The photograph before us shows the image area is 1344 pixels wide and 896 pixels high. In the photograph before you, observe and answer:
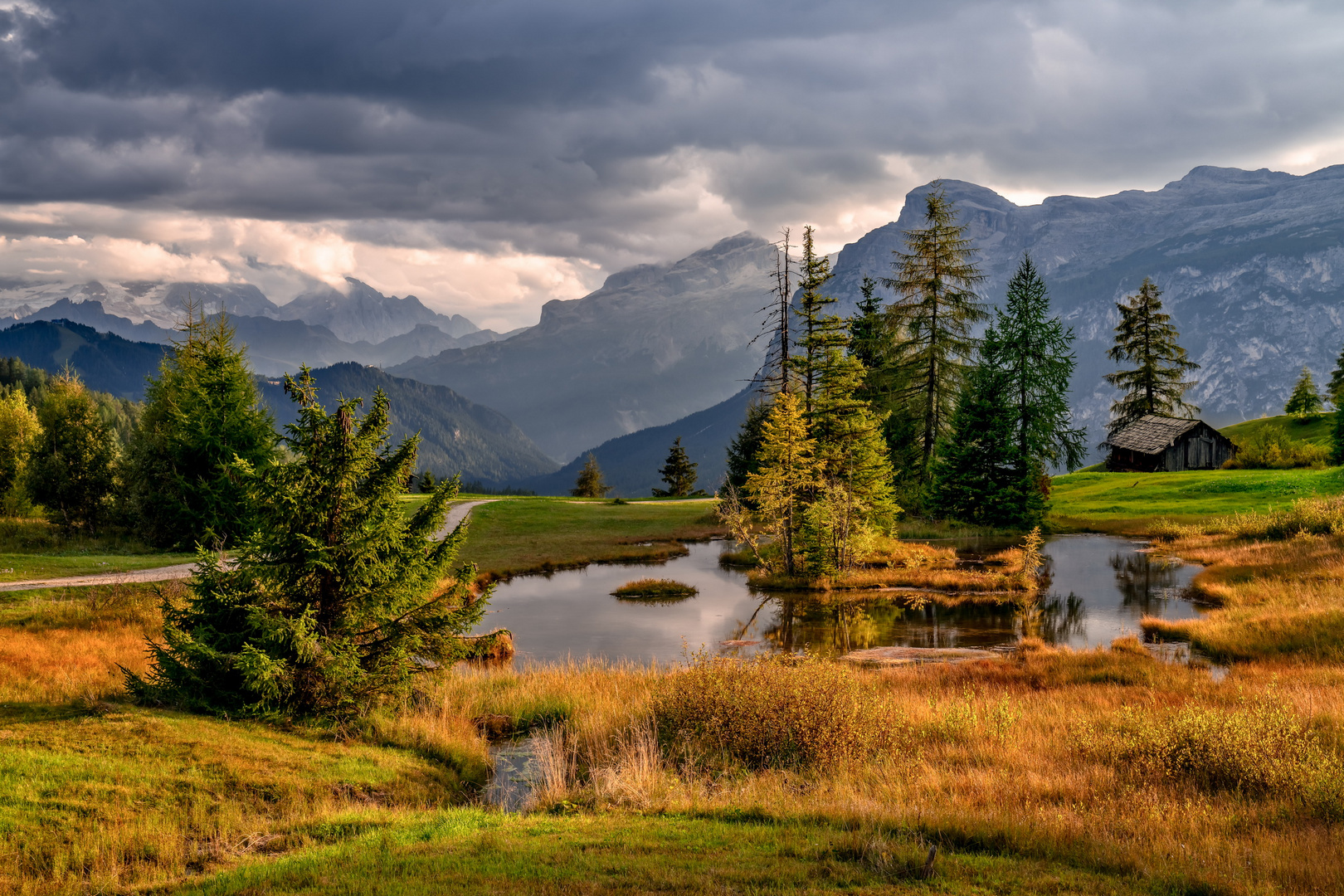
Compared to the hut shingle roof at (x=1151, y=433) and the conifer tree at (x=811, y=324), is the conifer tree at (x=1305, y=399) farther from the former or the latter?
the conifer tree at (x=811, y=324)

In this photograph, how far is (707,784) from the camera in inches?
406

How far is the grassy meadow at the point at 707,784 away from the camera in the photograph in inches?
265

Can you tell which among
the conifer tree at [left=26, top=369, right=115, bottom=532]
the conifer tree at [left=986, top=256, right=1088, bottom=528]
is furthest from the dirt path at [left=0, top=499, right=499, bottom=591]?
the conifer tree at [left=986, top=256, right=1088, bottom=528]

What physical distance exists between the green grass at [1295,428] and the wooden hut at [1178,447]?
2.72 metres

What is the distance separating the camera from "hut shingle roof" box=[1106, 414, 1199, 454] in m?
61.9

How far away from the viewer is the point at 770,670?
1234 centimetres

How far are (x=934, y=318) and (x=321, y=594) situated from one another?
45.1 m

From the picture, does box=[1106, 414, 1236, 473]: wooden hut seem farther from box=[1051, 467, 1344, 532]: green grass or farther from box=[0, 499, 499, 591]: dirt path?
box=[0, 499, 499, 591]: dirt path

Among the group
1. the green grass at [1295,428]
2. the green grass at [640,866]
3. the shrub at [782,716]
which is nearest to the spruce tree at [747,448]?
the green grass at [1295,428]

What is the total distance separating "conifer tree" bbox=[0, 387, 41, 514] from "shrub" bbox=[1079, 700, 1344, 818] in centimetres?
6133

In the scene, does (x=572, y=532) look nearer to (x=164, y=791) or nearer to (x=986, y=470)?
(x=986, y=470)

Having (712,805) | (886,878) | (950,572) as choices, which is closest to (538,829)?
(712,805)

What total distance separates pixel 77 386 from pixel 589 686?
47350 mm

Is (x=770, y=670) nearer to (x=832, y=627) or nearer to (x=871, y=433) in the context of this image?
(x=832, y=627)
